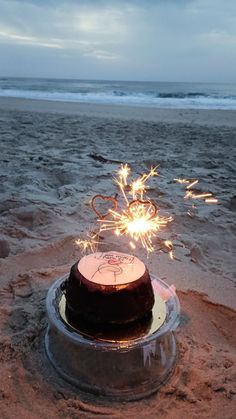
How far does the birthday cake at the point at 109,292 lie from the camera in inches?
65.8

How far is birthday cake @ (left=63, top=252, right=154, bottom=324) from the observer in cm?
167

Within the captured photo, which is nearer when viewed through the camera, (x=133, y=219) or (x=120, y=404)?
(x=120, y=404)

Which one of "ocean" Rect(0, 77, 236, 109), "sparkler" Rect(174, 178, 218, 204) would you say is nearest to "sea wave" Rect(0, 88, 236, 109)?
"ocean" Rect(0, 77, 236, 109)

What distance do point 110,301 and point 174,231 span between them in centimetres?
177

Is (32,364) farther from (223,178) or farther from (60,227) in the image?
(223,178)

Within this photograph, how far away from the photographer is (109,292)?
1.67 metres

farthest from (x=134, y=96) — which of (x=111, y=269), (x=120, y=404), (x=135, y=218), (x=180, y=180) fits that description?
(x=120, y=404)

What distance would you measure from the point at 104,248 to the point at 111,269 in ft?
3.90

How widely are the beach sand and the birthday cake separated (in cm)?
37

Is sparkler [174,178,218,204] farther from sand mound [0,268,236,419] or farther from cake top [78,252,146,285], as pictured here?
cake top [78,252,146,285]

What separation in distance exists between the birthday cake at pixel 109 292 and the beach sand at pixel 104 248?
37 cm

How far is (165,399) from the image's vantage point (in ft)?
5.55

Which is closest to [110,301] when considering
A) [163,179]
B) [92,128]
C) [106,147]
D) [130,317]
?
[130,317]

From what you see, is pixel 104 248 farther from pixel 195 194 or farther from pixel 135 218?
pixel 195 194
